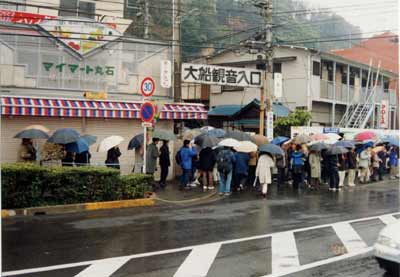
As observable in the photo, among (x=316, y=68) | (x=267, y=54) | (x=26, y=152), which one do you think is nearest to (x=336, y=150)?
(x=267, y=54)

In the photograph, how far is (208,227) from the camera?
1032cm

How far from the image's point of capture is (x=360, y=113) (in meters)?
34.0

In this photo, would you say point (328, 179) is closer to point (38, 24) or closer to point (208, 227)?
point (208, 227)

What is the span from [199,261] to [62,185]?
5986 millimetres

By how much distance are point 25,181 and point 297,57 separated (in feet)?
73.0

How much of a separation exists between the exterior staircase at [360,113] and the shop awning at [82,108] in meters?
17.4

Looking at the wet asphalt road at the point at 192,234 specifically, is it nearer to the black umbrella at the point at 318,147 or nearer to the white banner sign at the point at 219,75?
the black umbrella at the point at 318,147

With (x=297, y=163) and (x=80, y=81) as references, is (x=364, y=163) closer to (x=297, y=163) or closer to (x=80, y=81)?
(x=297, y=163)

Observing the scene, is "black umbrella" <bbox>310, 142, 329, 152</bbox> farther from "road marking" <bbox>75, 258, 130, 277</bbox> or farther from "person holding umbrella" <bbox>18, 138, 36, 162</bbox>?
"road marking" <bbox>75, 258, 130, 277</bbox>

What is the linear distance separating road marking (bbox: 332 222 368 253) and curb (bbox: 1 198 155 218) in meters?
5.37

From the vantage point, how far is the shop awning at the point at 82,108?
51.4 feet

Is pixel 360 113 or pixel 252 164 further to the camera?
pixel 360 113

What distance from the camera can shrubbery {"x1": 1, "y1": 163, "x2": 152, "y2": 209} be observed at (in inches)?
457

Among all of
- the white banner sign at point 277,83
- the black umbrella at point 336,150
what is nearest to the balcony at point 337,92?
the white banner sign at point 277,83
